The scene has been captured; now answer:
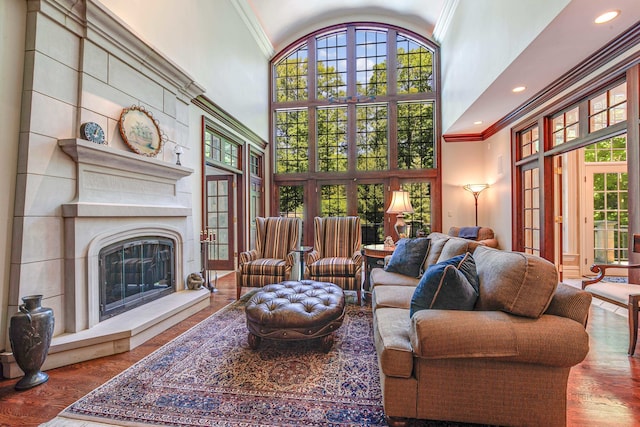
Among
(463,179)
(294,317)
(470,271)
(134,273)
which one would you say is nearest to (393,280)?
(294,317)

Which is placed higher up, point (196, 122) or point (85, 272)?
point (196, 122)

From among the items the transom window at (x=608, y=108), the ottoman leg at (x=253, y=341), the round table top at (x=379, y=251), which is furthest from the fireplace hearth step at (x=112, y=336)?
the transom window at (x=608, y=108)

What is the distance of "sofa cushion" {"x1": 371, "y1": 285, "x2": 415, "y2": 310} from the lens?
2223mm

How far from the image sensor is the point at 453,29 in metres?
5.48

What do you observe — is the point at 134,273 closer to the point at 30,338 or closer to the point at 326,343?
the point at 30,338

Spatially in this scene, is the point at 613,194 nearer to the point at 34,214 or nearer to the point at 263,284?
the point at 263,284

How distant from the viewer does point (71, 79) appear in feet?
8.04

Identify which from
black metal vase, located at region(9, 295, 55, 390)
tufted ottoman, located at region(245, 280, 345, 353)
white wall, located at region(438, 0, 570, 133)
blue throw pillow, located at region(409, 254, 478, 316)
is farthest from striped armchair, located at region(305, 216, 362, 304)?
white wall, located at region(438, 0, 570, 133)

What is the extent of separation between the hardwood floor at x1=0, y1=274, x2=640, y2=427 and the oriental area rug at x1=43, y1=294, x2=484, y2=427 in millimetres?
134

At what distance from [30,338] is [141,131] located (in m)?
1.99

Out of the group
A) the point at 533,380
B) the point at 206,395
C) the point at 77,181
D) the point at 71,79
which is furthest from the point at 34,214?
the point at 533,380

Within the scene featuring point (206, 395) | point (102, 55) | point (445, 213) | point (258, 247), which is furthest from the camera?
point (445, 213)

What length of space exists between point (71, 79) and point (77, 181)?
0.80 m

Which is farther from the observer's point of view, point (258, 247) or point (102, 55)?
point (258, 247)
